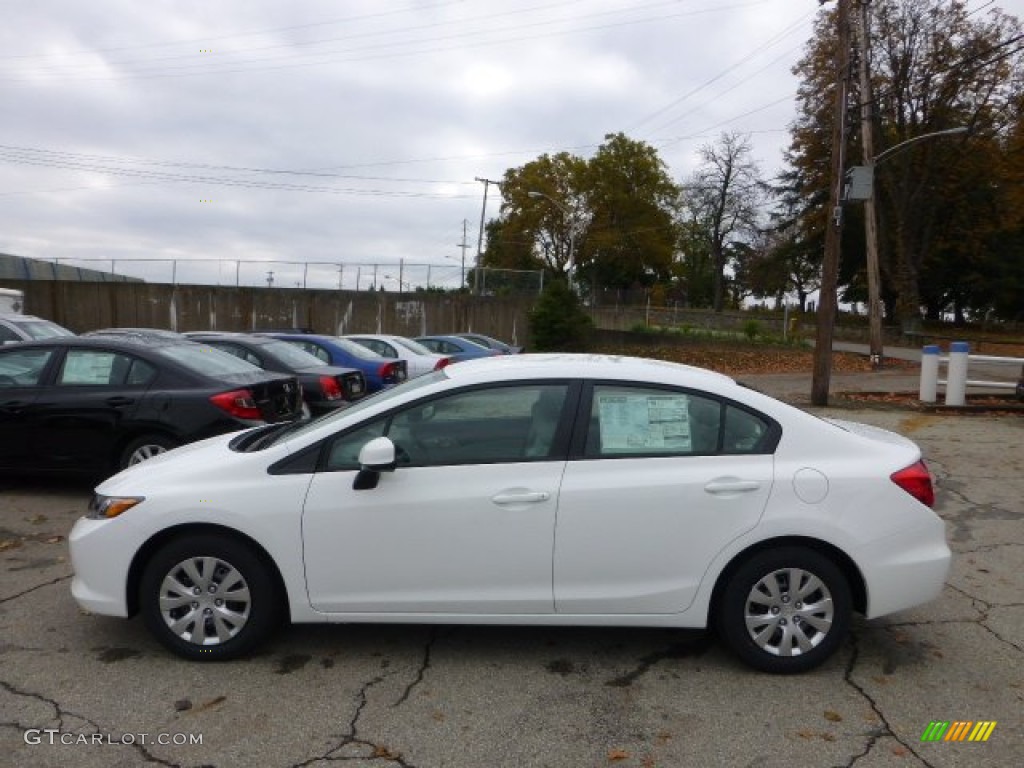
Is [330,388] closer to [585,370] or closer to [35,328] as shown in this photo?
[585,370]

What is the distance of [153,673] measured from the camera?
354cm

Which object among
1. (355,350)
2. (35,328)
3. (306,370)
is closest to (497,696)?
(306,370)

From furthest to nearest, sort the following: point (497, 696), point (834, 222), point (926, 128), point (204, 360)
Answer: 1. point (926, 128)
2. point (834, 222)
3. point (204, 360)
4. point (497, 696)

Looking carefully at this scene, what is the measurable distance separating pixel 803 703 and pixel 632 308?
42.3 meters

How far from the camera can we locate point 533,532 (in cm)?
353

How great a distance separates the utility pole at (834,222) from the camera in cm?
1468

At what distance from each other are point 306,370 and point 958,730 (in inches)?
318

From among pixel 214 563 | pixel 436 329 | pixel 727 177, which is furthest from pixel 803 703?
pixel 727 177

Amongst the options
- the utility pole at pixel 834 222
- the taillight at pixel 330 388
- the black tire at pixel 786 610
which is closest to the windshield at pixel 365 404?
the black tire at pixel 786 610

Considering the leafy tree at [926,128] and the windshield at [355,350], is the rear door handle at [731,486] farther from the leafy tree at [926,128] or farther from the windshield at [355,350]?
the leafy tree at [926,128]

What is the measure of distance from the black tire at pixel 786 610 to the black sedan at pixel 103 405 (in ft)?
15.0

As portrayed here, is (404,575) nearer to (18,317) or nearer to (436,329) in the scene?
(18,317)

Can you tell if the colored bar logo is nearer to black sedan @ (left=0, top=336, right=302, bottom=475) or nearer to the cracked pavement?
the cracked pavement

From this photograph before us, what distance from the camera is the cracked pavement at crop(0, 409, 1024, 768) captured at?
2979mm
